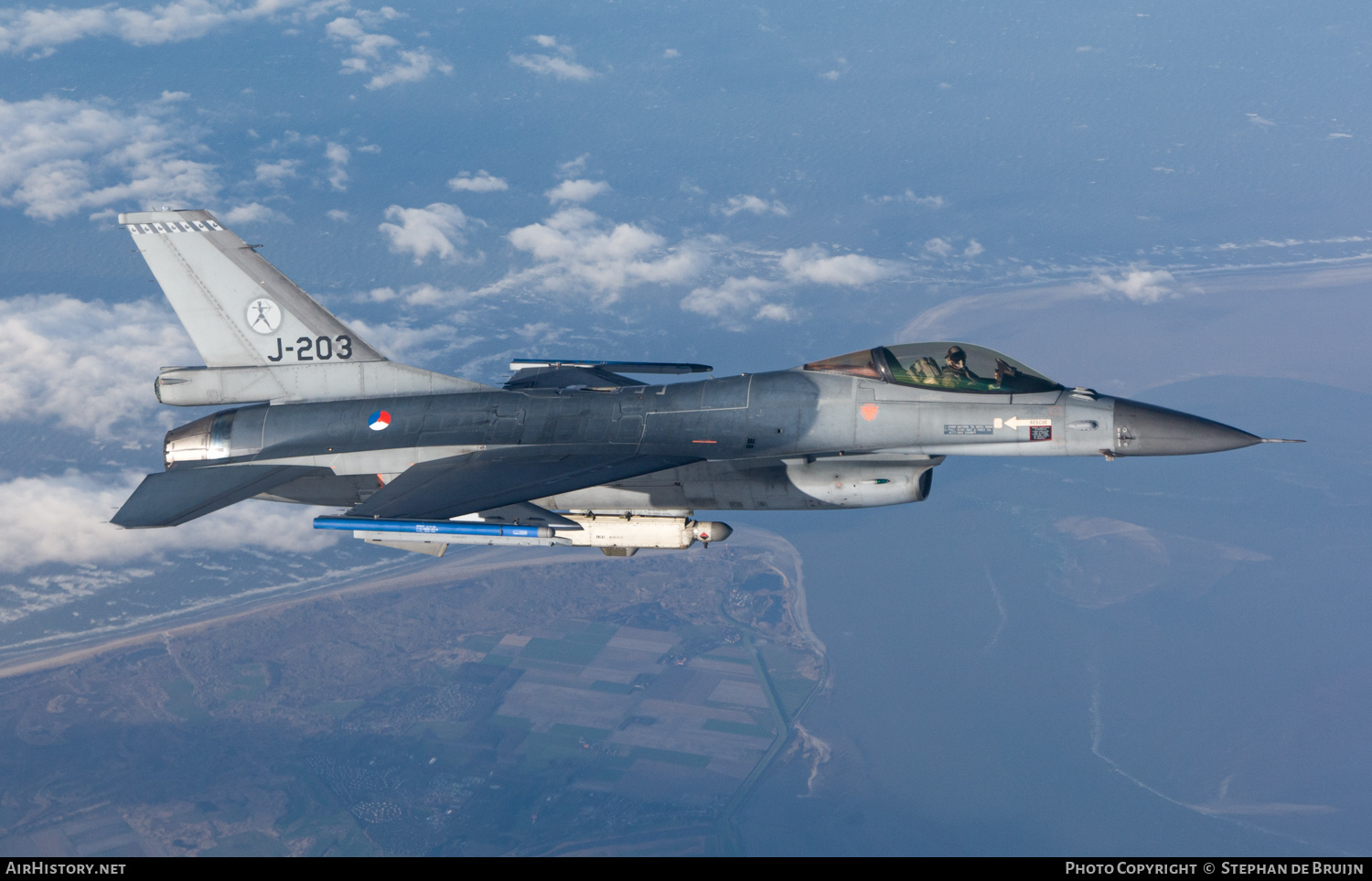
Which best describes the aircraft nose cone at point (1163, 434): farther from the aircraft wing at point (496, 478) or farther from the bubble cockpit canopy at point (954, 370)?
the aircraft wing at point (496, 478)

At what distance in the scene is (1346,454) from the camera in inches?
5994

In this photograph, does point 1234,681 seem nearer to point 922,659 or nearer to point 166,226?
point 922,659

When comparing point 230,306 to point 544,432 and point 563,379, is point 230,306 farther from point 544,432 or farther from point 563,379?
point 544,432

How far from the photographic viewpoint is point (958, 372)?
19938 millimetres

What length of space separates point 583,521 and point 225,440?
7.31 meters

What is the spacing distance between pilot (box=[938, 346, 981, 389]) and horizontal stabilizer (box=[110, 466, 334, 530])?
12.1 metres

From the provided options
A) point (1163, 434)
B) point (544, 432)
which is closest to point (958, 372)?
point (1163, 434)

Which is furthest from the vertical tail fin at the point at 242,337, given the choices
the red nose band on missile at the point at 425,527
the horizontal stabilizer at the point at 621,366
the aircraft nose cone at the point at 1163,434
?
the aircraft nose cone at the point at 1163,434

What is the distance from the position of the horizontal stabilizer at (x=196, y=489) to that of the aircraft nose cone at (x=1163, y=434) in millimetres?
15015

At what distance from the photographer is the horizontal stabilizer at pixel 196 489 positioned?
776 inches

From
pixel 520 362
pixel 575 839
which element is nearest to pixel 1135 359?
pixel 575 839

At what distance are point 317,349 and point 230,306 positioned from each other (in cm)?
199

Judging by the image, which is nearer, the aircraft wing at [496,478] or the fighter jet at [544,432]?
the aircraft wing at [496,478]
